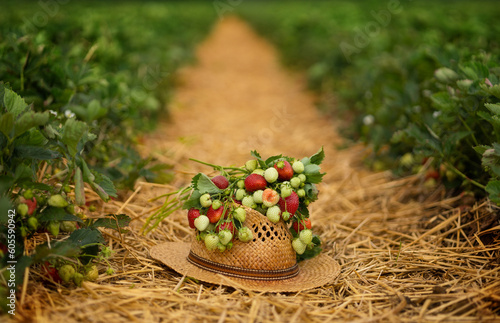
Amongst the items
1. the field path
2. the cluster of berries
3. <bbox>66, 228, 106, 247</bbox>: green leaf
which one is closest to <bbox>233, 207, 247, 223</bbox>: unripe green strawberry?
the cluster of berries

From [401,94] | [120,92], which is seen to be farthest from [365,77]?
[120,92]

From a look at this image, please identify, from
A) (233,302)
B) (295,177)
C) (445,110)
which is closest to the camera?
(233,302)

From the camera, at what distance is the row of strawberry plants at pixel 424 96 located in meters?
2.34

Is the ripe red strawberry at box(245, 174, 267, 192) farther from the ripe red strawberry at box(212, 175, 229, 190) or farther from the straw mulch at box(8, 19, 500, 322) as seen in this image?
the straw mulch at box(8, 19, 500, 322)

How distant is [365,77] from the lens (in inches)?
179

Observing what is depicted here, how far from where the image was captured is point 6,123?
59.6 inches

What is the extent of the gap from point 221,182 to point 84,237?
0.56 meters

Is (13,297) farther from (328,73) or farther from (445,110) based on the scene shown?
(328,73)

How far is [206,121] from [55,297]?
3914 millimetres

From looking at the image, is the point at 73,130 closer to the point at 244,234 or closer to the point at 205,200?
the point at 205,200

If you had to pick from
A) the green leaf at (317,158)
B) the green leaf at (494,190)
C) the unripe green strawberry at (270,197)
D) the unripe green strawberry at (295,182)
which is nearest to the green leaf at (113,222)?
the unripe green strawberry at (270,197)

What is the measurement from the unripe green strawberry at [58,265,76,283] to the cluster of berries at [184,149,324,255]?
1.54 ft

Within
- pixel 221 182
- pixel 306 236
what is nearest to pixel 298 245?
pixel 306 236

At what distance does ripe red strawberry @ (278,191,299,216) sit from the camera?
6.03 feet
